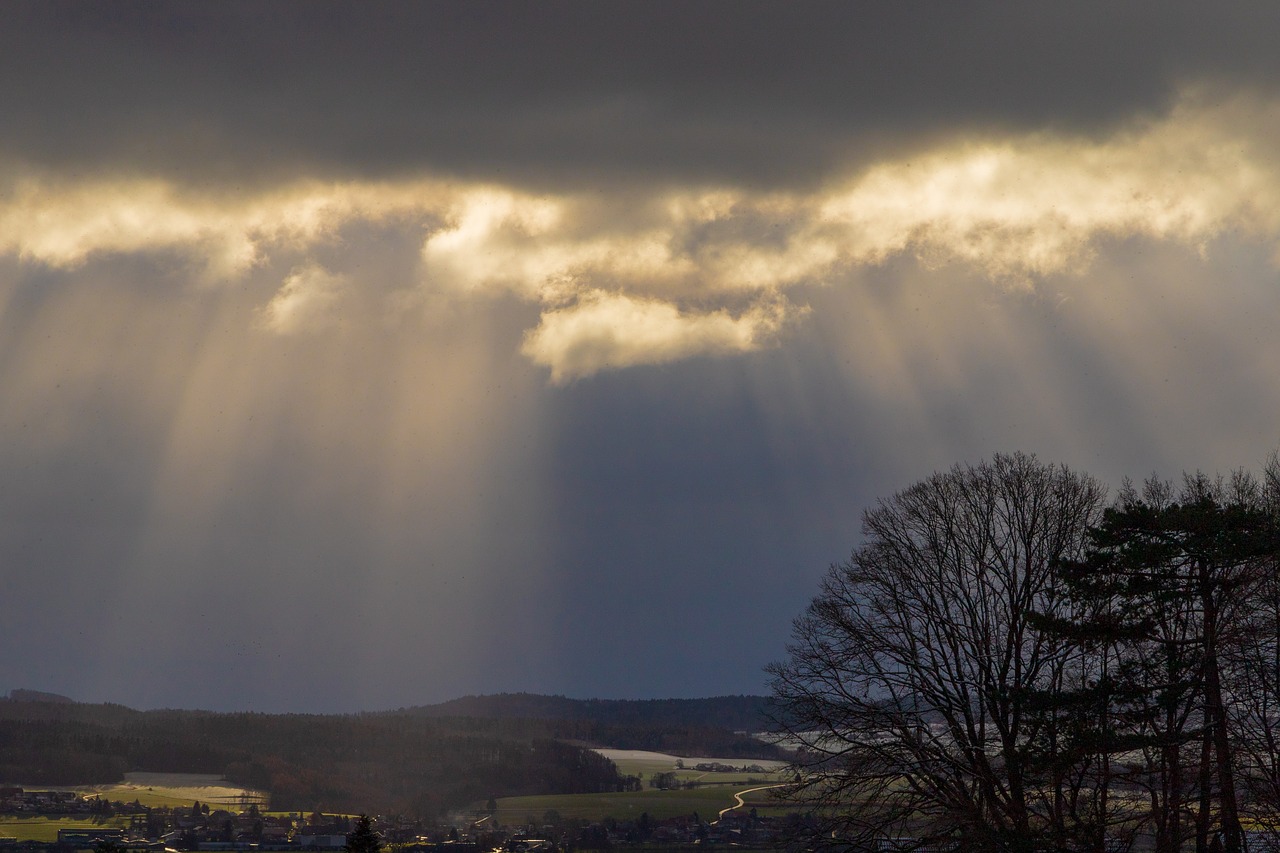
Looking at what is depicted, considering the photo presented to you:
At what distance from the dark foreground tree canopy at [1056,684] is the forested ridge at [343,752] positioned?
247ft

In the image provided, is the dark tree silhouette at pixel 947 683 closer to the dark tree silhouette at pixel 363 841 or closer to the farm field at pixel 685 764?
the dark tree silhouette at pixel 363 841

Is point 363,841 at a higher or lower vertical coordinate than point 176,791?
higher

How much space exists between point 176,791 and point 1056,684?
11389 centimetres

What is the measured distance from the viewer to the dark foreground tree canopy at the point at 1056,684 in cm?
3188

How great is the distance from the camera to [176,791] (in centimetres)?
12600

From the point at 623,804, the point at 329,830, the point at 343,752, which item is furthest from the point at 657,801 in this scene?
the point at 343,752

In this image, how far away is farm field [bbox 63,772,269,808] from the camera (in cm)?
11969

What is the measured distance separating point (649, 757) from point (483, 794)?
47674 millimetres

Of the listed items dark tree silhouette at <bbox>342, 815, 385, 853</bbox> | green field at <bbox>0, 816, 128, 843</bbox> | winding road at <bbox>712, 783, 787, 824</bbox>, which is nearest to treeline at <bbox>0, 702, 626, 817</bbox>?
green field at <bbox>0, 816, 128, 843</bbox>

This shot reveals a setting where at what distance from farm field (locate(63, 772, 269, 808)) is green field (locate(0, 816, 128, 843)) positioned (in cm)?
734

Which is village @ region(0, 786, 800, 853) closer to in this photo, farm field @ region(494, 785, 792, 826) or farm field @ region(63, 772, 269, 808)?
farm field @ region(494, 785, 792, 826)

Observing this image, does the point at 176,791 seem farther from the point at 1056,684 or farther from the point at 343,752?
the point at 1056,684

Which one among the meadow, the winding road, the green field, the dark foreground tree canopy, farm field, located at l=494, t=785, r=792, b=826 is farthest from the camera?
farm field, located at l=494, t=785, r=792, b=826

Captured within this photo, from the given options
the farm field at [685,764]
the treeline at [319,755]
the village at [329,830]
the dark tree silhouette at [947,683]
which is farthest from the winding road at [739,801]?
the dark tree silhouette at [947,683]
